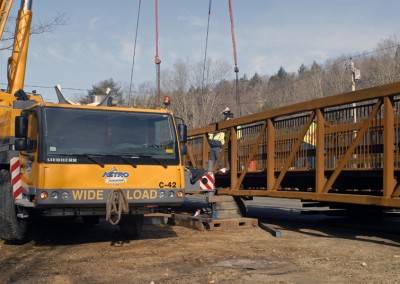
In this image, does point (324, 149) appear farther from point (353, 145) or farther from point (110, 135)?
point (110, 135)

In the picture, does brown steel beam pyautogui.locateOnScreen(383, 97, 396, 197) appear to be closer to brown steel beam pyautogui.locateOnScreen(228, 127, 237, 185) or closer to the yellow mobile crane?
the yellow mobile crane

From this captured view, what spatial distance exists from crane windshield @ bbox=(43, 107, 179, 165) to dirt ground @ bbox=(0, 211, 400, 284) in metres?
→ 1.59

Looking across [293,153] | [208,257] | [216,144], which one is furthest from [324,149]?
[216,144]

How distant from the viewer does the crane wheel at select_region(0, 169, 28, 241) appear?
8766 mm

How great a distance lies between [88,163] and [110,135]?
65 cm

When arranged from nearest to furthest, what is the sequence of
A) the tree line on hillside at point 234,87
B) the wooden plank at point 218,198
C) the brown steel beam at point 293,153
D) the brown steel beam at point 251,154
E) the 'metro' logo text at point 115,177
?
the 'metro' logo text at point 115,177 → the brown steel beam at point 293,153 → the brown steel beam at point 251,154 → the wooden plank at point 218,198 → the tree line on hillside at point 234,87

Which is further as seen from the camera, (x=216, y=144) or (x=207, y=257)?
(x=216, y=144)

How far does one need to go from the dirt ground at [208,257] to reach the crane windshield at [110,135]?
5.23 feet

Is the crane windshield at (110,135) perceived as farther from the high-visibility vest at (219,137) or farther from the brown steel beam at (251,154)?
the high-visibility vest at (219,137)

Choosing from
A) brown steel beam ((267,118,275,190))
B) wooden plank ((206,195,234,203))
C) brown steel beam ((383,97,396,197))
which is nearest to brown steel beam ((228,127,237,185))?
wooden plank ((206,195,234,203))

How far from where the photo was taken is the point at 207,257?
296 inches

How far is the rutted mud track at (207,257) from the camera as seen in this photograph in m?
6.29

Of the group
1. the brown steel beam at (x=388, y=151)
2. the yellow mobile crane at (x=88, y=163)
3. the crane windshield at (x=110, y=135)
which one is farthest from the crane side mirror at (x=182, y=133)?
the brown steel beam at (x=388, y=151)

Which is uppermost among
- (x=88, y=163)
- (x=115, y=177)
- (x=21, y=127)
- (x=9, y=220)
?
(x=21, y=127)
